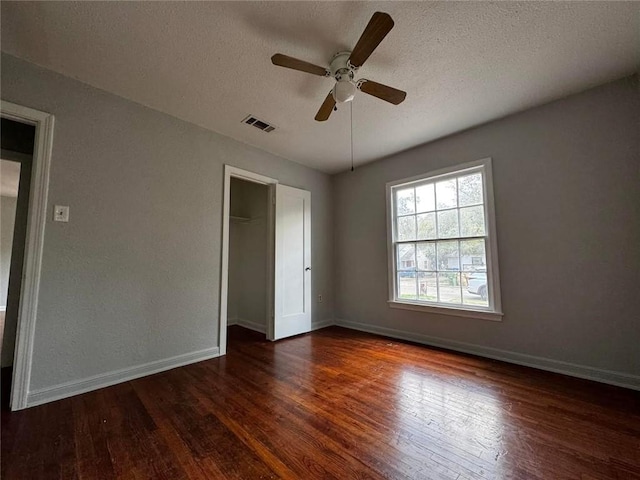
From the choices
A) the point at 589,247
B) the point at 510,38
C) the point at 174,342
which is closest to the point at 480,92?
the point at 510,38

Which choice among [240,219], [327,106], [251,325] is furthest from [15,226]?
[327,106]

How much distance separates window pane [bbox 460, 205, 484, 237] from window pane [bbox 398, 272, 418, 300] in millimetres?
852

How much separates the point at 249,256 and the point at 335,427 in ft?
10.6

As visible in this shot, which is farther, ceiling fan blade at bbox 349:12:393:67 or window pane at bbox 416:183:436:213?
window pane at bbox 416:183:436:213

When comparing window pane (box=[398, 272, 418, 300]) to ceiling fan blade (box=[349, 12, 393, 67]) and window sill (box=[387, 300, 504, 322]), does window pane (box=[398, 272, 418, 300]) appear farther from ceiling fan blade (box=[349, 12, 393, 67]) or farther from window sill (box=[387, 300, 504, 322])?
ceiling fan blade (box=[349, 12, 393, 67])

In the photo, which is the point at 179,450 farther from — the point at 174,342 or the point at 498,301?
the point at 498,301

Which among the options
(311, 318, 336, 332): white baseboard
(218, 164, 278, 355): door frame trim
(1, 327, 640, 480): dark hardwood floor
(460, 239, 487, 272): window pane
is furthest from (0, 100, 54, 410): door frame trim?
(460, 239, 487, 272): window pane

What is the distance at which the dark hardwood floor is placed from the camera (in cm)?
134

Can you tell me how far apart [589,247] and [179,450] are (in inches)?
138

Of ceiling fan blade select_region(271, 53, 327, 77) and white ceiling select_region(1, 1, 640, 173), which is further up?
white ceiling select_region(1, 1, 640, 173)

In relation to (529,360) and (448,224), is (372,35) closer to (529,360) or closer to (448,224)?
(448,224)

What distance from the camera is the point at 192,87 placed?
2.36 m

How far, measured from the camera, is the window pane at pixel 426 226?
3442 millimetres

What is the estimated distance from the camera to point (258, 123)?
117 inches
